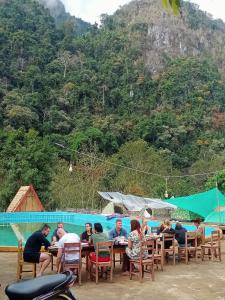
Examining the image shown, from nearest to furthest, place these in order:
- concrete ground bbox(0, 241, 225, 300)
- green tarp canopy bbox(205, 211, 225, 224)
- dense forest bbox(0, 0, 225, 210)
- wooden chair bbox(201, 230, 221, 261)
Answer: concrete ground bbox(0, 241, 225, 300) < wooden chair bbox(201, 230, 221, 261) < green tarp canopy bbox(205, 211, 225, 224) < dense forest bbox(0, 0, 225, 210)

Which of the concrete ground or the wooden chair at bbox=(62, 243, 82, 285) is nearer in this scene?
the concrete ground

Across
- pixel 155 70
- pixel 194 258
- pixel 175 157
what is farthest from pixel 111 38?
pixel 194 258

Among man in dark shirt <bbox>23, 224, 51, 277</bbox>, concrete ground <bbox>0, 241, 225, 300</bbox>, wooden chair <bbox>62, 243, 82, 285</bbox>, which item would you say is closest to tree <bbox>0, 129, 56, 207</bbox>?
concrete ground <bbox>0, 241, 225, 300</bbox>

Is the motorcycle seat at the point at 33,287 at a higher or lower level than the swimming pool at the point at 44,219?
lower

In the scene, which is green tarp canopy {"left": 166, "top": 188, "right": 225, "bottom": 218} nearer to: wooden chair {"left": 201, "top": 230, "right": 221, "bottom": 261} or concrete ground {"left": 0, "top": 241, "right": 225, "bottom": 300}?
wooden chair {"left": 201, "top": 230, "right": 221, "bottom": 261}

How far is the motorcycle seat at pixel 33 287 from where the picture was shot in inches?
127

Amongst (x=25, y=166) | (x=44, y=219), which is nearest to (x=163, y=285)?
(x=44, y=219)

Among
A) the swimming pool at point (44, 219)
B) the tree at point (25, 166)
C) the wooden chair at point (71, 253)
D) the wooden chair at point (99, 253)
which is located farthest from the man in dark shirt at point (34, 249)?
the tree at point (25, 166)

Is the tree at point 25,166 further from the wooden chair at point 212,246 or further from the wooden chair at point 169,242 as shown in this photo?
the wooden chair at point 169,242

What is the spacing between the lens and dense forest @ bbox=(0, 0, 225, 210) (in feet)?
79.6

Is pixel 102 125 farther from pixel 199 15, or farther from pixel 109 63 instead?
pixel 199 15

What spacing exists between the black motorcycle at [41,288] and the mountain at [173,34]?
228ft

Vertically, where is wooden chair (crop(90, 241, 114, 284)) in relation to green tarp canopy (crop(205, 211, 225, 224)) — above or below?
below

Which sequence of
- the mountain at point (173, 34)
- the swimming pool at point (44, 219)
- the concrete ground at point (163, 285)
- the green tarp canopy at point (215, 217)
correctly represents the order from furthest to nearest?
the mountain at point (173, 34)
the swimming pool at point (44, 219)
the green tarp canopy at point (215, 217)
the concrete ground at point (163, 285)
